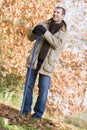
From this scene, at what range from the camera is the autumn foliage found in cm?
1147

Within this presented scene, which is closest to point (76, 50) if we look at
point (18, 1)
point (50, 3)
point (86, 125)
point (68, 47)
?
point (68, 47)

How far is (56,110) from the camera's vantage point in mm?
15133

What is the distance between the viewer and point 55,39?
22.8 feet

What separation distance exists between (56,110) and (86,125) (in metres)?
5.85

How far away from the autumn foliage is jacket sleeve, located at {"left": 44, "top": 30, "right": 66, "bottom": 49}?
412 cm

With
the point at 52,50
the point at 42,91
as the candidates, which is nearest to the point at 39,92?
the point at 42,91

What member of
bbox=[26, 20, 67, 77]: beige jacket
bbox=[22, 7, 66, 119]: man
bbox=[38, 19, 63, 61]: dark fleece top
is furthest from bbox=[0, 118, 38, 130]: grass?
bbox=[38, 19, 63, 61]: dark fleece top

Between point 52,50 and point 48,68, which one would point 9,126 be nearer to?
point 48,68

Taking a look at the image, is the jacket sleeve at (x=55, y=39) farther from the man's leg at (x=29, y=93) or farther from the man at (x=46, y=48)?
the man's leg at (x=29, y=93)

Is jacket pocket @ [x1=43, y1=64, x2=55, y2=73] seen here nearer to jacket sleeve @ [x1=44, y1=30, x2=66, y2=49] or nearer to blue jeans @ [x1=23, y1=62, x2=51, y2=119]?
blue jeans @ [x1=23, y1=62, x2=51, y2=119]

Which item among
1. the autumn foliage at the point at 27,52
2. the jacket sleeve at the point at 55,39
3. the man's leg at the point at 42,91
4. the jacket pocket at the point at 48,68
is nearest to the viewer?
the jacket sleeve at the point at 55,39

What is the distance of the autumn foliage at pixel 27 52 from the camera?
11469 mm

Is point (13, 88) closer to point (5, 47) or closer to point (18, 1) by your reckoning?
point (5, 47)

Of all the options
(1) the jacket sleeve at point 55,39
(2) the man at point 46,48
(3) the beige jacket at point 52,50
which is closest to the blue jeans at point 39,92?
(2) the man at point 46,48
